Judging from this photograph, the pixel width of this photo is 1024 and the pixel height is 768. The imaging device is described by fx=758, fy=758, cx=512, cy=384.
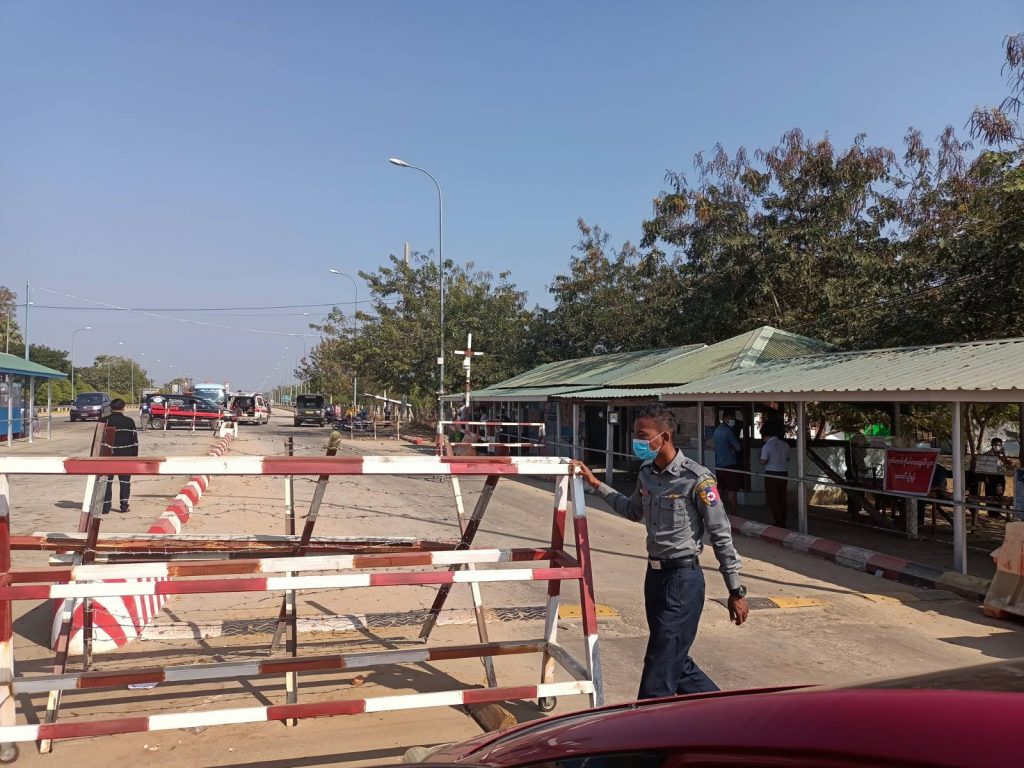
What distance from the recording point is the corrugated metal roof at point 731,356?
53.7 feet

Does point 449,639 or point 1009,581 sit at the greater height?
point 1009,581

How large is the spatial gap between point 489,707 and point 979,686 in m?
3.33

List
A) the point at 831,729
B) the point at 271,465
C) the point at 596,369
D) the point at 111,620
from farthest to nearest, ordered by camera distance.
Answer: the point at 596,369 → the point at 111,620 → the point at 271,465 → the point at 831,729

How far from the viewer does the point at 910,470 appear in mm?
10938

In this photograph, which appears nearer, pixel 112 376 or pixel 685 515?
pixel 685 515

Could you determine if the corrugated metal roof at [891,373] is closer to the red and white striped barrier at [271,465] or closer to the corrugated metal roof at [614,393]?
the corrugated metal roof at [614,393]

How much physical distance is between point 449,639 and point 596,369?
1843cm

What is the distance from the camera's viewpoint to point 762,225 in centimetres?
2186

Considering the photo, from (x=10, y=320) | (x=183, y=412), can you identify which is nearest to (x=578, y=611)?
(x=183, y=412)

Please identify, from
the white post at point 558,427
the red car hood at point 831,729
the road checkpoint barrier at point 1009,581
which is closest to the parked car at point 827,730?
the red car hood at point 831,729

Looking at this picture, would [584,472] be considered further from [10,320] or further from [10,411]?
[10,320]

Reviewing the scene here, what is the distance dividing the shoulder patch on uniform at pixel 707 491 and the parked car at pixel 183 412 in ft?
110

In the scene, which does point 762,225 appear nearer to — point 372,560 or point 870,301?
point 870,301

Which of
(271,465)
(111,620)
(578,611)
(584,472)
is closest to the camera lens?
(271,465)
